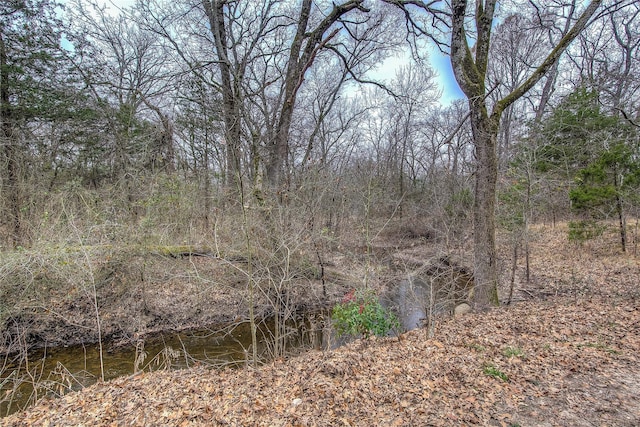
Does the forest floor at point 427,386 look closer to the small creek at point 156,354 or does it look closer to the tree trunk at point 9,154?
the small creek at point 156,354

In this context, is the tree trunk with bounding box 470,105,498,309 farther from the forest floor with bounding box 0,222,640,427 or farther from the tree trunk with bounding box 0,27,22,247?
the tree trunk with bounding box 0,27,22,247

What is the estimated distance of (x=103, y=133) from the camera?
1158cm

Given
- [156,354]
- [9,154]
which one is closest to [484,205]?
[156,354]

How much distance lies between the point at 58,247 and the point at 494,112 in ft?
29.1

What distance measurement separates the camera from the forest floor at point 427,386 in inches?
113

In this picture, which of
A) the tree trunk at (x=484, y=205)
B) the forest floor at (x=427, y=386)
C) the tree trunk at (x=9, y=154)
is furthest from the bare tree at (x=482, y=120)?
the tree trunk at (x=9, y=154)

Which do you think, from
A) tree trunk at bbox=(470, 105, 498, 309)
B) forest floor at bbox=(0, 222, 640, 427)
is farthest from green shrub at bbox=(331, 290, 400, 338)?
tree trunk at bbox=(470, 105, 498, 309)

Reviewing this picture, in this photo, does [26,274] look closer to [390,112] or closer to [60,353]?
[60,353]

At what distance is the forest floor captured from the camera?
286 centimetres

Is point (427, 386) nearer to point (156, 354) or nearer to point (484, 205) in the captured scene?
point (484, 205)

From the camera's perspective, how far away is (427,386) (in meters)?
3.31

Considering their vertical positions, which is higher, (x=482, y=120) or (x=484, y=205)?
(x=482, y=120)

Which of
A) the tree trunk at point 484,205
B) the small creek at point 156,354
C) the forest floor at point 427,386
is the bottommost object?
the small creek at point 156,354

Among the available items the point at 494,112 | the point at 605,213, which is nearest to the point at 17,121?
the point at 494,112
